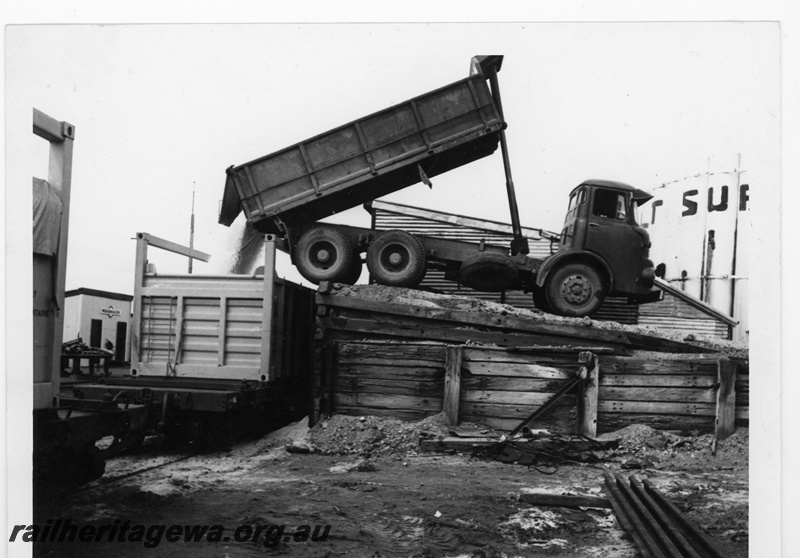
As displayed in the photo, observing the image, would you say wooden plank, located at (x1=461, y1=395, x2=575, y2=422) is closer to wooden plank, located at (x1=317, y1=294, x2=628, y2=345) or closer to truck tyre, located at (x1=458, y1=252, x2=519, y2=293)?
wooden plank, located at (x1=317, y1=294, x2=628, y2=345)

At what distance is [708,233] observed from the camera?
902cm

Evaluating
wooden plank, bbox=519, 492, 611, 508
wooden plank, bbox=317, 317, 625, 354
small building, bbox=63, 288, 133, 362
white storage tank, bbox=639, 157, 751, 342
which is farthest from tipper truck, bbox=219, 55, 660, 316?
small building, bbox=63, 288, 133, 362

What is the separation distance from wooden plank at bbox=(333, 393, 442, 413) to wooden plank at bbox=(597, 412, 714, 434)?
5.97ft

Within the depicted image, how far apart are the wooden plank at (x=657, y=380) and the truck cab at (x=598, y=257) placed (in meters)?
1.77

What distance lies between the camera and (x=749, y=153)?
474cm

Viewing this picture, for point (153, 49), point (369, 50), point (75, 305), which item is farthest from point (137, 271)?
point (75, 305)

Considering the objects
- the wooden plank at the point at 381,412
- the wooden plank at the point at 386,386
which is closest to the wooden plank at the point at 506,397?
the wooden plank at the point at 386,386

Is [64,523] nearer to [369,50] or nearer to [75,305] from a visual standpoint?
[369,50]

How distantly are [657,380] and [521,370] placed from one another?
1.44 m

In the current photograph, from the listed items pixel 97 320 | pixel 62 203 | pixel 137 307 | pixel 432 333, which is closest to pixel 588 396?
pixel 432 333

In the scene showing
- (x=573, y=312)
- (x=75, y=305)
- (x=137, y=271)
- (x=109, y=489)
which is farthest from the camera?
(x=75, y=305)

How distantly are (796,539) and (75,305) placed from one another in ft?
48.9

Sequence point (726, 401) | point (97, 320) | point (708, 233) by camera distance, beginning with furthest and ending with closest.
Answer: point (97, 320) < point (708, 233) < point (726, 401)

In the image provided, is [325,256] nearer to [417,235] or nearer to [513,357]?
[417,235]
